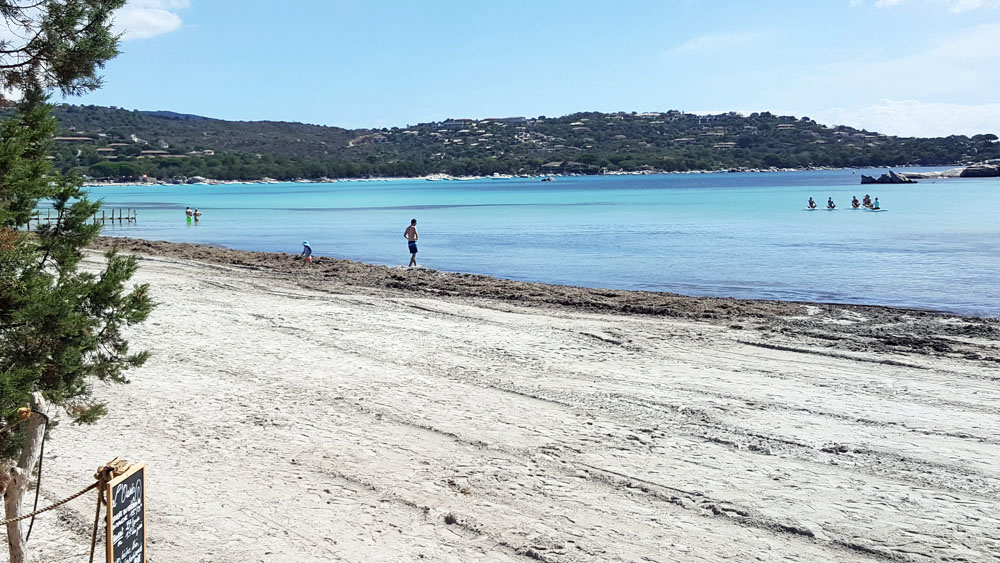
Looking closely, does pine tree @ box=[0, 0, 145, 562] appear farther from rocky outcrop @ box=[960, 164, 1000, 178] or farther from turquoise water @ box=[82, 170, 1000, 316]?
rocky outcrop @ box=[960, 164, 1000, 178]

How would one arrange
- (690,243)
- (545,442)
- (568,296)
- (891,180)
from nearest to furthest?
(545,442) < (568,296) < (690,243) < (891,180)

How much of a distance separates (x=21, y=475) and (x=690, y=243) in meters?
37.9

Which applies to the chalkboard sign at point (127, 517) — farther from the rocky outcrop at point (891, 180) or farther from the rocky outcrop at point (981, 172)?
the rocky outcrop at point (981, 172)

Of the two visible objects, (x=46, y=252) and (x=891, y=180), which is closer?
(x=46, y=252)

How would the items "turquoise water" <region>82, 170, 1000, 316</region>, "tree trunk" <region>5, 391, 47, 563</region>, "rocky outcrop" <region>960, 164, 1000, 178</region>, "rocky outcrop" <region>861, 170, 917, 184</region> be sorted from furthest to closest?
"rocky outcrop" <region>960, 164, 1000, 178</region>
"rocky outcrop" <region>861, 170, 917, 184</region>
"turquoise water" <region>82, 170, 1000, 316</region>
"tree trunk" <region>5, 391, 47, 563</region>

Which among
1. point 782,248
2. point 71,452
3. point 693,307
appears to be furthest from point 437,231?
point 71,452

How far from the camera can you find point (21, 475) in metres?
4.78

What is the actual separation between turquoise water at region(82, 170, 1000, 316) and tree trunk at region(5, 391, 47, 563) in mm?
19079

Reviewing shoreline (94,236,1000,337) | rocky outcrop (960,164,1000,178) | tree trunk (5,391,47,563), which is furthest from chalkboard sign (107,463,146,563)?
rocky outcrop (960,164,1000,178)

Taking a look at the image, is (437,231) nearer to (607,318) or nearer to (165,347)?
(607,318)

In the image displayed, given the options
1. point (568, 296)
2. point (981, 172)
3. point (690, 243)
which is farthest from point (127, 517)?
point (981, 172)

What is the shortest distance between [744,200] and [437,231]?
44.9 meters

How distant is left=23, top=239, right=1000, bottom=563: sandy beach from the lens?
6.39m

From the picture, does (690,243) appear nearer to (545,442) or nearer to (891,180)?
(545,442)
